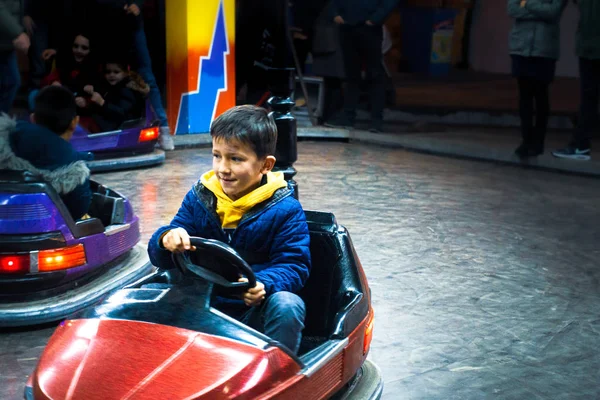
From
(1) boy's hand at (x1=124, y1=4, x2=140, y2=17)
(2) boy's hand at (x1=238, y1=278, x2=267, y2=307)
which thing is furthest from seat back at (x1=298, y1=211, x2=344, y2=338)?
(1) boy's hand at (x1=124, y1=4, x2=140, y2=17)

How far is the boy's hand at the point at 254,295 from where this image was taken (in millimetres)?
2648

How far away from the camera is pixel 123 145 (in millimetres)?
7605

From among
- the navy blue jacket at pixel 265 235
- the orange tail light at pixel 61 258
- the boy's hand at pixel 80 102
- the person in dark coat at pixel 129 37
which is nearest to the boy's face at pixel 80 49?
the boy's hand at pixel 80 102

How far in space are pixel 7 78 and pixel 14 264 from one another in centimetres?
332

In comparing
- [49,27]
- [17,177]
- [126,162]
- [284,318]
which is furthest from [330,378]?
[49,27]

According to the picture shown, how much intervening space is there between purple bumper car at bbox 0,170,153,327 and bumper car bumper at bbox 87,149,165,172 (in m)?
3.31

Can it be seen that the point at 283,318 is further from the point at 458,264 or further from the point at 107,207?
the point at 458,264

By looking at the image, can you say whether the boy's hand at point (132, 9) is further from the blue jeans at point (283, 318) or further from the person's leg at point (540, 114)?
the blue jeans at point (283, 318)

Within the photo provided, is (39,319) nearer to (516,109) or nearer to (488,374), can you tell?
(488,374)

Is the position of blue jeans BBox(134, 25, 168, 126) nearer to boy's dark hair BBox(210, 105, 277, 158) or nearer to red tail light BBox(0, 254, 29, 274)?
red tail light BBox(0, 254, 29, 274)

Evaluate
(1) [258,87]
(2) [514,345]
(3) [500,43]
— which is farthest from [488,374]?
(3) [500,43]

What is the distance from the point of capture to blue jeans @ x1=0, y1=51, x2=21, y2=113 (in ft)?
21.8

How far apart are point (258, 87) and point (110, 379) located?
919cm

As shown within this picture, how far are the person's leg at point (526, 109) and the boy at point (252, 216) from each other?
5.30 meters
